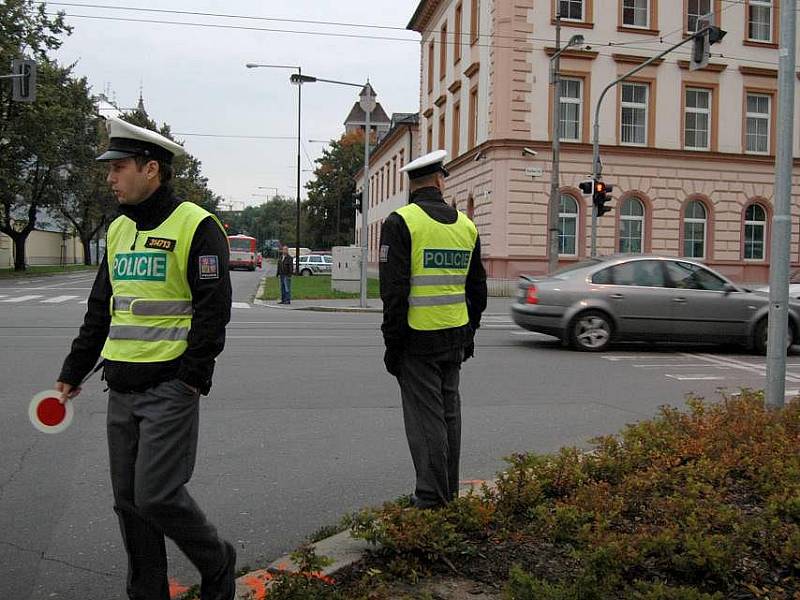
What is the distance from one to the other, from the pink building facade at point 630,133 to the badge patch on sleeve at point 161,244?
27667mm

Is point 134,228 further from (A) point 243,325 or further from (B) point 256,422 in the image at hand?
(A) point 243,325

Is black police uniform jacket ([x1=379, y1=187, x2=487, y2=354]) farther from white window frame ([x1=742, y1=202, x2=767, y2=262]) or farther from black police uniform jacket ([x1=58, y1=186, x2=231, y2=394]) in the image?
white window frame ([x1=742, y1=202, x2=767, y2=262])

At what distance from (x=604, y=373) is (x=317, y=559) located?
8171mm

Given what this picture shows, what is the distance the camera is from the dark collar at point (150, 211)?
325 centimetres

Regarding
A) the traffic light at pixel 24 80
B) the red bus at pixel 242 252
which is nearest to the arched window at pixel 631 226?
the traffic light at pixel 24 80

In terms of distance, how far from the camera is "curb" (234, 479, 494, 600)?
11.4 feet

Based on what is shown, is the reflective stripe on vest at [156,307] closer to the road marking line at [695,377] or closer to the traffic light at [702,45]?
the road marking line at [695,377]

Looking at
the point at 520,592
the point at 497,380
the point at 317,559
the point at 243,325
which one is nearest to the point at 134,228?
the point at 317,559

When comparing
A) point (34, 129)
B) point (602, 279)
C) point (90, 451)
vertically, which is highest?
point (34, 129)

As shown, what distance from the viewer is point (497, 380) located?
10.3 metres

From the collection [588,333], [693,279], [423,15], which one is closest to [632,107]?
[423,15]

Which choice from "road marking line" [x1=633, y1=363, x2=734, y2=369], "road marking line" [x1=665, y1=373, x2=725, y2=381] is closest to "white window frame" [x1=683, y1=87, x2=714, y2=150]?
"road marking line" [x1=633, y1=363, x2=734, y2=369]

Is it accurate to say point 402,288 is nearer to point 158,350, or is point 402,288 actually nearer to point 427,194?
point 427,194

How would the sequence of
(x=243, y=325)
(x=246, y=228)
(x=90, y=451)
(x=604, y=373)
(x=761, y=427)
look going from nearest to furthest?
(x=761, y=427), (x=90, y=451), (x=604, y=373), (x=243, y=325), (x=246, y=228)
